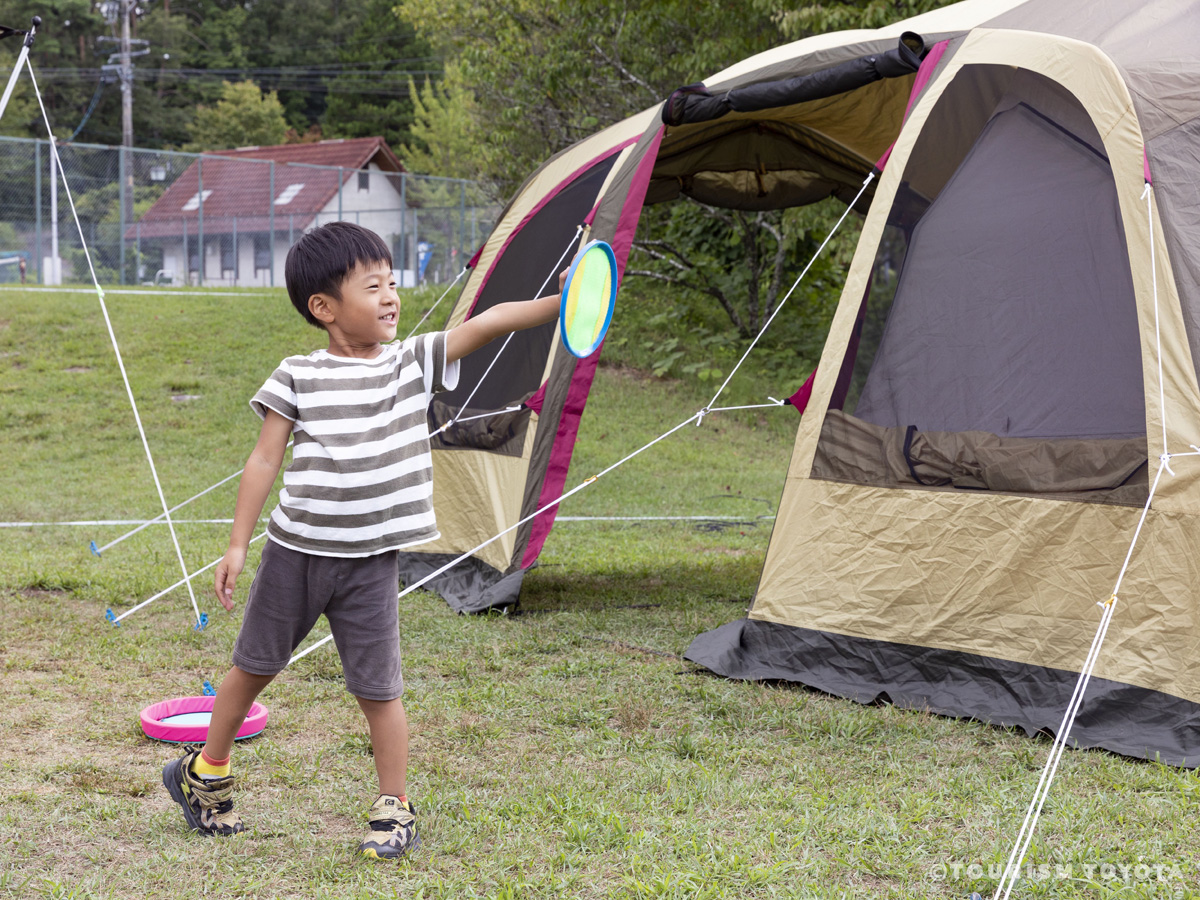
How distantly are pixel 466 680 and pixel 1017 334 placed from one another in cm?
223

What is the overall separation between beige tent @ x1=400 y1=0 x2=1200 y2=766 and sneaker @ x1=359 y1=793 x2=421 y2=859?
5.26ft

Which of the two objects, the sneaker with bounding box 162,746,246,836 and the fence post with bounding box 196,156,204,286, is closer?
the sneaker with bounding box 162,746,246,836

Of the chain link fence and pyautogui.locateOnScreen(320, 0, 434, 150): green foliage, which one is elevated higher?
pyautogui.locateOnScreen(320, 0, 434, 150): green foliage

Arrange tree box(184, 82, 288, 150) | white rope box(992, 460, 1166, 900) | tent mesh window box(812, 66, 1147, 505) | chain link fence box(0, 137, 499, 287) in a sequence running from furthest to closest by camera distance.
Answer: tree box(184, 82, 288, 150)
chain link fence box(0, 137, 499, 287)
tent mesh window box(812, 66, 1147, 505)
white rope box(992, 460, 1166, 900)

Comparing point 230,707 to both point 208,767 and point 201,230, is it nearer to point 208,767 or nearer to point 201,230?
point 208,767

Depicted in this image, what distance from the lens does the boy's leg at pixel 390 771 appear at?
243 centimetres

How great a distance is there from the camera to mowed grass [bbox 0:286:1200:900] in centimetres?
231

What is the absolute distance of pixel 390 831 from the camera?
95.2 inches

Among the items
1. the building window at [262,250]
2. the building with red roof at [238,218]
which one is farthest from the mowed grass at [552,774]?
the building window at [262,250]

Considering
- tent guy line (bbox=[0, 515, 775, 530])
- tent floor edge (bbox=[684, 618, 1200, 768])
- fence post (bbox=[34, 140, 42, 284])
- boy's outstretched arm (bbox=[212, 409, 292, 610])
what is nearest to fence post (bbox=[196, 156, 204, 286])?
A: fence post (bbox=[34, 140, 42, 284])

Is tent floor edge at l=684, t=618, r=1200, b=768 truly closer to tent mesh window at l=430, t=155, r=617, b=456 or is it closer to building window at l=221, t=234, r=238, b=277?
tent mesh window at l=430, t=155, r=617, b=456

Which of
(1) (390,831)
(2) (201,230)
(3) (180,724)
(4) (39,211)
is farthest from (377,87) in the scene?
(1) (390,831)

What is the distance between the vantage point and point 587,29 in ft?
39.8

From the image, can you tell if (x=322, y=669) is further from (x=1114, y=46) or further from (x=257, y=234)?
(x=257, y=234)
